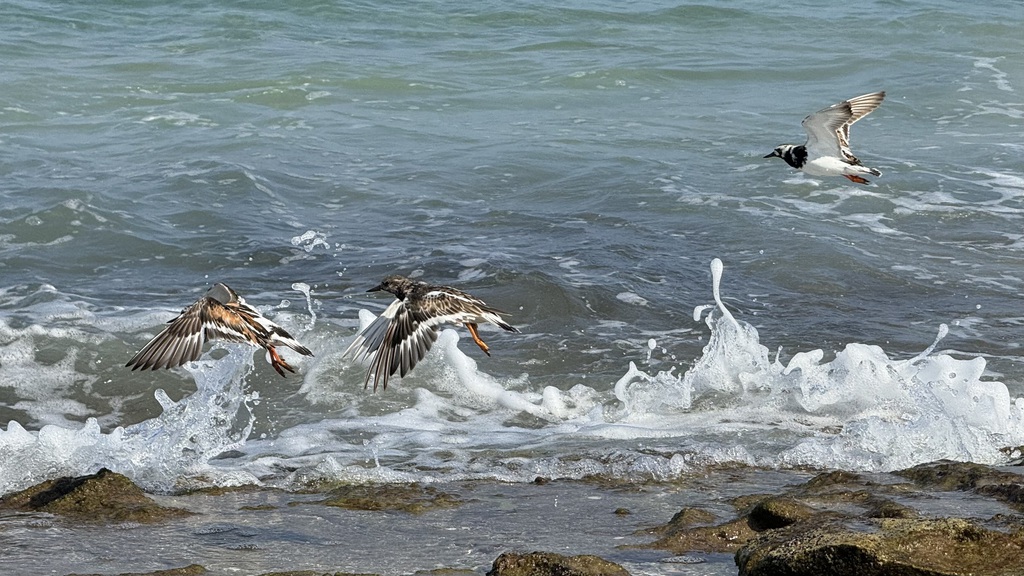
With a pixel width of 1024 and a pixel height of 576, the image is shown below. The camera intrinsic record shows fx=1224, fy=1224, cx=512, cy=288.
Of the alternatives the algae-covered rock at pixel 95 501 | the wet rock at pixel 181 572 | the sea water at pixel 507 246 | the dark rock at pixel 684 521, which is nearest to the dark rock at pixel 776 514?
the dark rock at pixel 684 521

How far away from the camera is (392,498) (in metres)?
5.62

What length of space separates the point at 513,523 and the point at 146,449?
82.7 inches

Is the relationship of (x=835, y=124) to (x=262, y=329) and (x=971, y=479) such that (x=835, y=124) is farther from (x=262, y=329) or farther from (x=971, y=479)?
(x=262, y=329)

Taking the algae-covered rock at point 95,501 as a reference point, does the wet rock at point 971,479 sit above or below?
below

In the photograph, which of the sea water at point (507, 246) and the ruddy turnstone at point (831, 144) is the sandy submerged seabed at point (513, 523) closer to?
the sea water at point (507, 246)

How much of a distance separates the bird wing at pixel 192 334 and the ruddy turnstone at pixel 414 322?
605mm

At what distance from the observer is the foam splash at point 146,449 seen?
6008mm

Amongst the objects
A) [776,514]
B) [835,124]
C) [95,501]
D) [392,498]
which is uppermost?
[835,124]

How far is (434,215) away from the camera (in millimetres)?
11906

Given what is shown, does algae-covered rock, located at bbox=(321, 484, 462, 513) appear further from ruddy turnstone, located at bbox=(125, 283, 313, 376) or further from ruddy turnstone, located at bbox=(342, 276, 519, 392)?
ruddy turnstone, located at bbox=(125, 283, 313, 376)

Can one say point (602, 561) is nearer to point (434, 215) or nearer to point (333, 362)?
point (333, 362)

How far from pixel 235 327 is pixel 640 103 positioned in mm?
12160

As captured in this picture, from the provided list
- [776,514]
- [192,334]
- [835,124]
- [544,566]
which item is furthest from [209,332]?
[835,124]

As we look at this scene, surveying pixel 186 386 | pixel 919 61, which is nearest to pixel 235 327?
pixel 186 386
